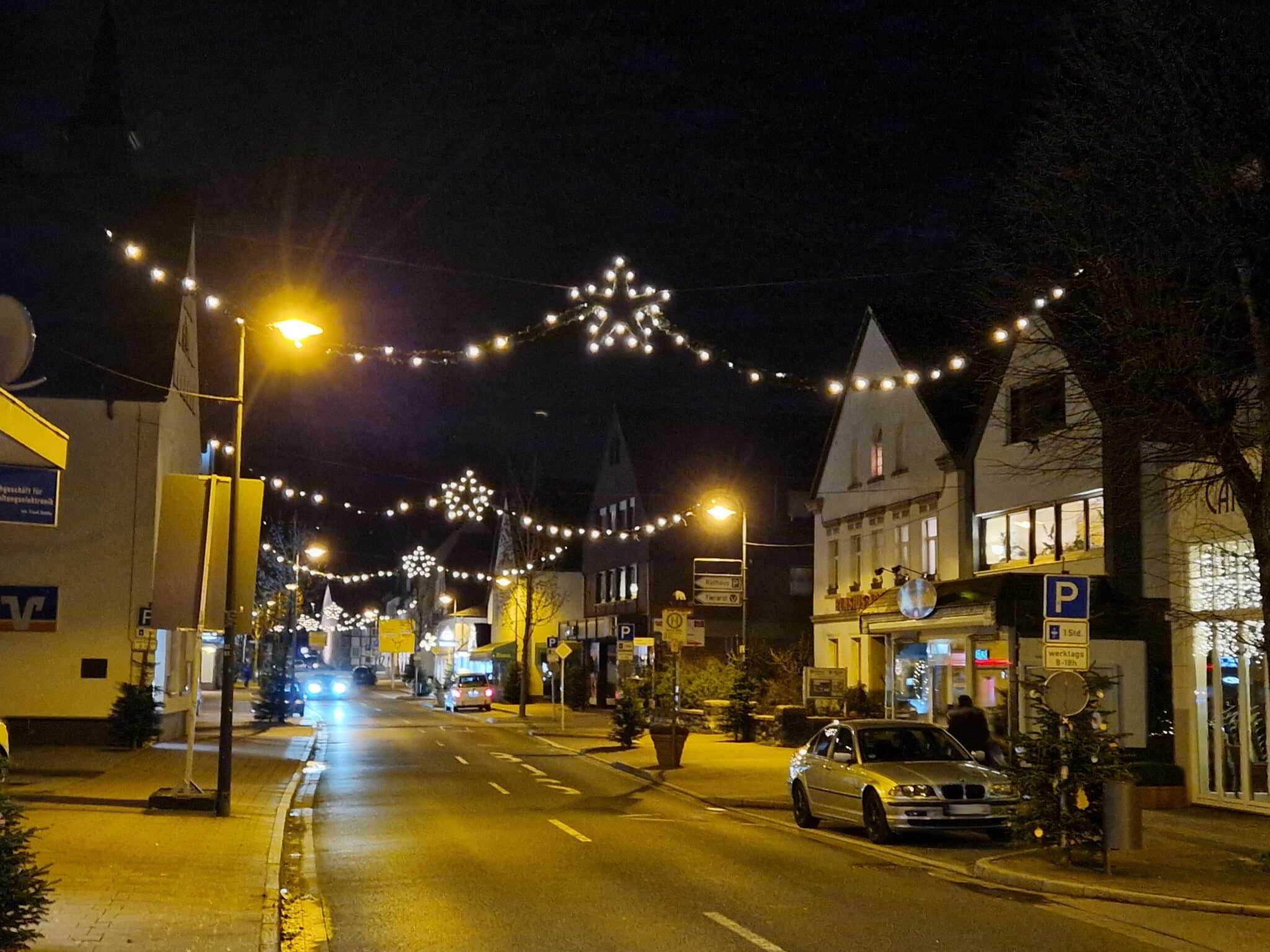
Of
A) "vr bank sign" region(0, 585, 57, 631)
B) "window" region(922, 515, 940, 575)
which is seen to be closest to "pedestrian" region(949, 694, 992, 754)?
"window" region(922, 515, 940, 575)

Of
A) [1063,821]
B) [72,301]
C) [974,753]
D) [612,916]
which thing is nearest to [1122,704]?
[974,753]

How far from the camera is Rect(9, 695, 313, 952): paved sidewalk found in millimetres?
9656

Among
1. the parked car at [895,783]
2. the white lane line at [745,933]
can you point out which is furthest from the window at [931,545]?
the white lane line at [745,933]

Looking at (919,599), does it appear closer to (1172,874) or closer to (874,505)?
(874,505)

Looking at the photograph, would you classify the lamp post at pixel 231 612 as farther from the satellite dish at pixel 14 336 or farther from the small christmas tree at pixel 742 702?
the small christmas tree at pixel 742 702

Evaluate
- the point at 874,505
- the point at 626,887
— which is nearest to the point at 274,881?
the point at 626,887

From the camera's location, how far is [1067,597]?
13.9 metres

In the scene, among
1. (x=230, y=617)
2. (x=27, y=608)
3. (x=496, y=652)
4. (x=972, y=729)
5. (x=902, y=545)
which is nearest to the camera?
(x=230, y=617)

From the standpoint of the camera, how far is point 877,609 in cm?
3047

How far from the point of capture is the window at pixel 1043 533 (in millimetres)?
24625

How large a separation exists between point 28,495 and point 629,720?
21.4 m

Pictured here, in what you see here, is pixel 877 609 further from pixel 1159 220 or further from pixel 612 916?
pixel 612 916

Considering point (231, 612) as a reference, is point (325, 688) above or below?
below

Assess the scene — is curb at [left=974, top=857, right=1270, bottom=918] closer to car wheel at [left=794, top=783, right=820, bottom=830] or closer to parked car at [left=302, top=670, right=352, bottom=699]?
car wheel at [left=794, top=783, right=820, bottom=830]
